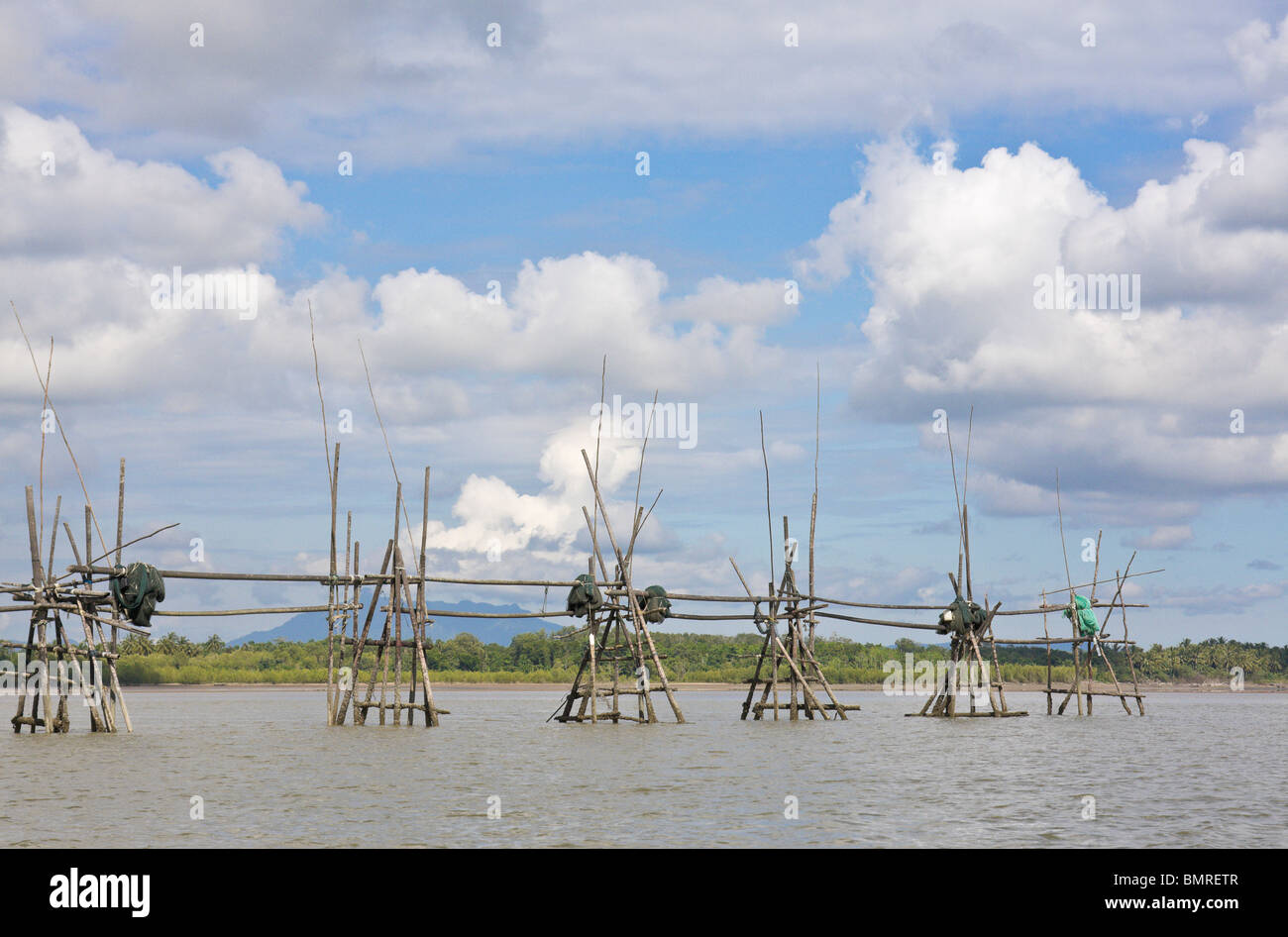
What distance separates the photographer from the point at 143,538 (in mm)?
31250

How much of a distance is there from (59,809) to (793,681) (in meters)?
22.9

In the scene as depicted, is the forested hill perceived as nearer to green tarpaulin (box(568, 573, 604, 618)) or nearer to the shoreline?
the shoreline

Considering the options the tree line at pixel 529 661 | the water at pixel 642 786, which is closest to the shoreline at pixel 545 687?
the tree line at pixel 529 661

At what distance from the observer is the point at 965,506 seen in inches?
1549

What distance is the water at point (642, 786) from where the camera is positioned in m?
18.1

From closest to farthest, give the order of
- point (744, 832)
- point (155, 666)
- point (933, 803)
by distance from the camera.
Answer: point (744, 832) < point (933, 803) < point (155, 666)

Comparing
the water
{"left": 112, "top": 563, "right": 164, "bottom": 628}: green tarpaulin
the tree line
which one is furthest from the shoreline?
{"left": 112, "top": 563, "right": 164, "bottom": 628}: green tarpaulin

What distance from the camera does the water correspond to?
712 inches

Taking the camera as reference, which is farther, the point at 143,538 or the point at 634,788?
the point at 143,538

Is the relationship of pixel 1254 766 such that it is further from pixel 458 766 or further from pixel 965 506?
pixel 458 766

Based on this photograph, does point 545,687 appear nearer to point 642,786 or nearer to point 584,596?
point 584,596

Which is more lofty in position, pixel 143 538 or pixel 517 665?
pixel 143 538
